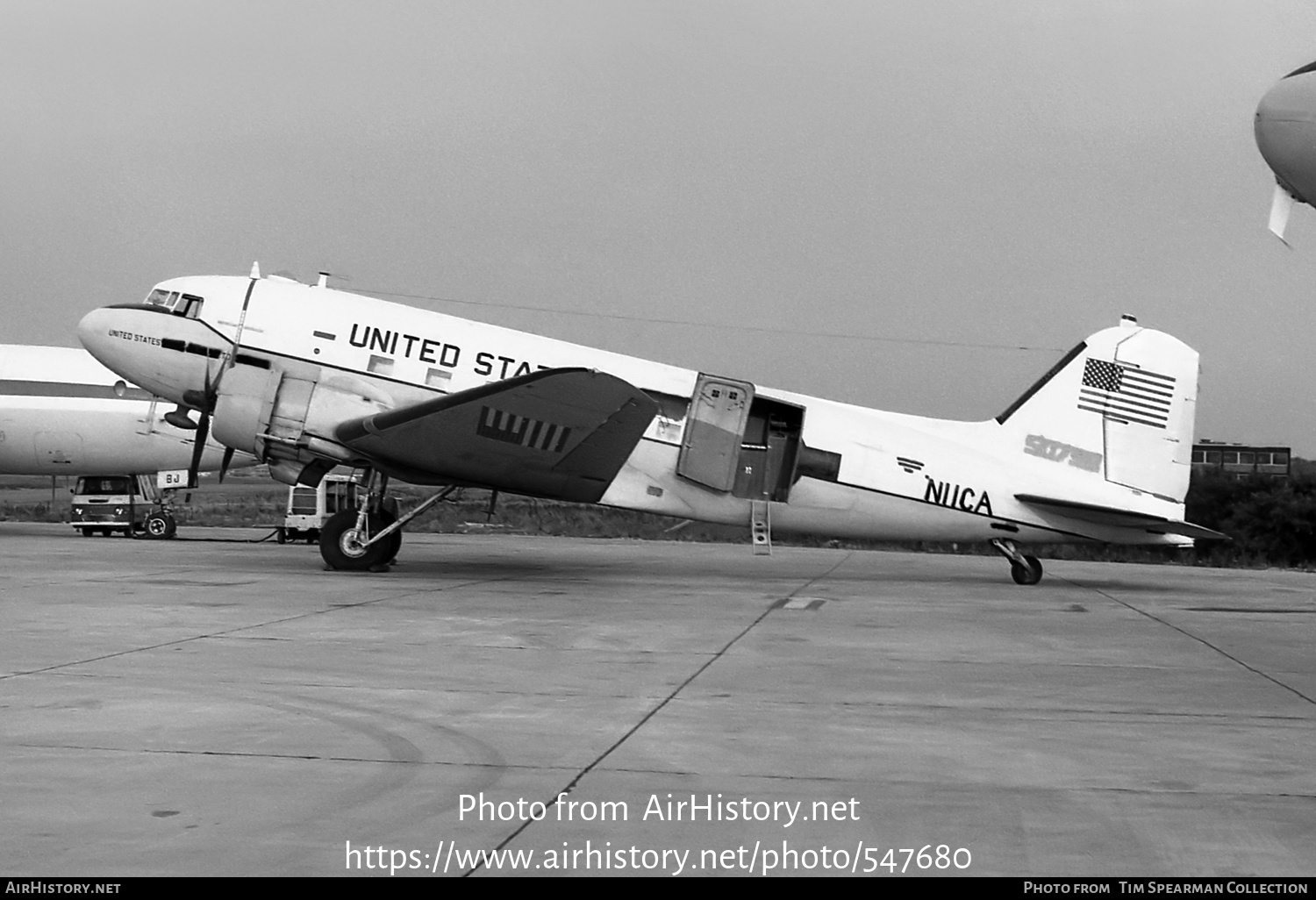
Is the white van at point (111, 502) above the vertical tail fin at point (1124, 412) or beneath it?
beneath

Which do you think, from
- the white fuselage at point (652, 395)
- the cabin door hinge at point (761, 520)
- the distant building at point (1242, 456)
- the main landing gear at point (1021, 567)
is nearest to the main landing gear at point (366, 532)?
the white fuselage at point (652, 395)

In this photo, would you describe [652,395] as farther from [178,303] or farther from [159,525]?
[159,525]

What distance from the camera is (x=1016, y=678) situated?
1038cm

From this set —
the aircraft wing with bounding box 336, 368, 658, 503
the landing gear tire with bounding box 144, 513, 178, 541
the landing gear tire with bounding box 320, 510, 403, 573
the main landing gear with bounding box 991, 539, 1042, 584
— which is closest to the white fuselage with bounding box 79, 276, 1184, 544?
the main landing gear with bounding box 991, 539, 1042, 584

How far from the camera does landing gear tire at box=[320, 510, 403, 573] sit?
19422 mm

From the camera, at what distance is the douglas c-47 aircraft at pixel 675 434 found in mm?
19484

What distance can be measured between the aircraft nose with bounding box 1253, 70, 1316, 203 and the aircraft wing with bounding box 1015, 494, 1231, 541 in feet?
36.3

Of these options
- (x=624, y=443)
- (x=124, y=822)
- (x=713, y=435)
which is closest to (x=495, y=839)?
(x=124, y=822)

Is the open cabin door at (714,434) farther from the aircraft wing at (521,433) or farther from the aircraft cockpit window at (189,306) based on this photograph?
the aircraft cockpit window at (189,306)

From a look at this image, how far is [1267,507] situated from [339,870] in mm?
48304

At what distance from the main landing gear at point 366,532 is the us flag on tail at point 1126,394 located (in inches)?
418

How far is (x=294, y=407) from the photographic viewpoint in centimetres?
1948

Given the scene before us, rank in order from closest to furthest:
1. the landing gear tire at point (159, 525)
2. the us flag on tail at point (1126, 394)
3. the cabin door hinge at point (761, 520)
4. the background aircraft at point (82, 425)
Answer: the cabin door hinge at point (761, 520)
the us flag on tail at point (1126, 394)
the background aircraft at point (82, 425)
the landing gear tire at point (159, 525)

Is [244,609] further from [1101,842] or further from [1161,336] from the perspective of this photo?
[1161,336]
